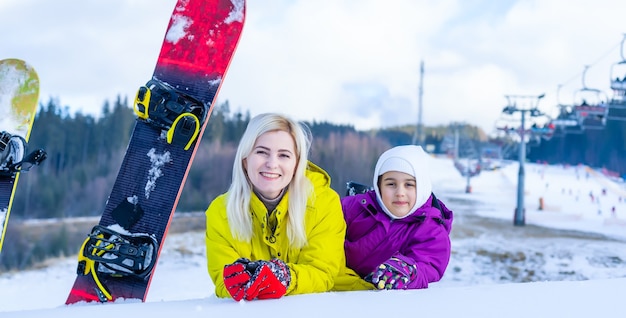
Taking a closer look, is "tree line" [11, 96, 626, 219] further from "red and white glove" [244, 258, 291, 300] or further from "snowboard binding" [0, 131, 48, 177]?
"red and white glove" [244, 258, 291, 300]

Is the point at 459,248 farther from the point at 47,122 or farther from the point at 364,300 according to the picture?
the point at 364,300

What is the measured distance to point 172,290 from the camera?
387 inches

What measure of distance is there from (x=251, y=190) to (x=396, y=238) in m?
0.53

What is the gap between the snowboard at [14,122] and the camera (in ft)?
7.13

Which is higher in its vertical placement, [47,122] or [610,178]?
[47,122]

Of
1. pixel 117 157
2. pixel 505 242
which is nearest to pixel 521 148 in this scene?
pixel 505 242

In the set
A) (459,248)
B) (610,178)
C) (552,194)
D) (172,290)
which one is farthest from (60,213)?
(610,178)

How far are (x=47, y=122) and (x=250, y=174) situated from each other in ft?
58.8

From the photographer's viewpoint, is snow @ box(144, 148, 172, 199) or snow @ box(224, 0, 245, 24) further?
snow @ box(224, 0, 245, 24)

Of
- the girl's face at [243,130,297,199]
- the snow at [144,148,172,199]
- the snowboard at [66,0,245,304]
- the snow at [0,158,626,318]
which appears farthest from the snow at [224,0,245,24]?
the snow at [0,158,626,318]

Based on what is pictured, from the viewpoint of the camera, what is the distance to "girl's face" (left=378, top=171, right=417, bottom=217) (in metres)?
1.69

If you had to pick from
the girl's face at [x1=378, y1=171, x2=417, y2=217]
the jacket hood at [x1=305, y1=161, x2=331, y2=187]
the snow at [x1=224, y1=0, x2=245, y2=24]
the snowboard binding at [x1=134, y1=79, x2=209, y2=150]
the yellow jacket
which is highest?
the snow at [x1=224, y1=0, x2=245, y2=24]

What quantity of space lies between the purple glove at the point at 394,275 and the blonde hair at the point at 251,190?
214 mm

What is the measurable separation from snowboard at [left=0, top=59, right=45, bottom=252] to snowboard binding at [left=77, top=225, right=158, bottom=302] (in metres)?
0.34
